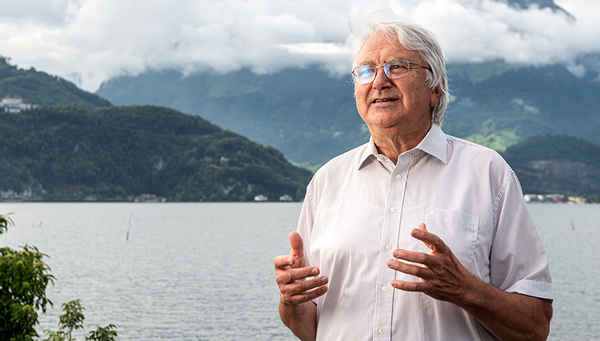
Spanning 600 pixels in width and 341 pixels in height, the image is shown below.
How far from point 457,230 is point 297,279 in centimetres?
70

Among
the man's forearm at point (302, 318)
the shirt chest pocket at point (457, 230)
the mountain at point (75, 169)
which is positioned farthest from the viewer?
the mountain at point (75, 169)

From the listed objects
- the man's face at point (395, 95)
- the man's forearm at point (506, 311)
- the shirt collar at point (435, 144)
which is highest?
the man's face at point (395, 95)

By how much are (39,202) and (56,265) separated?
15715 cm

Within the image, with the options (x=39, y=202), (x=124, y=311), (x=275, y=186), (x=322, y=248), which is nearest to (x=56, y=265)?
(x=124, y=311)

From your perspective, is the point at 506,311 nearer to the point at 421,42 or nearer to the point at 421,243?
the point at 421,243

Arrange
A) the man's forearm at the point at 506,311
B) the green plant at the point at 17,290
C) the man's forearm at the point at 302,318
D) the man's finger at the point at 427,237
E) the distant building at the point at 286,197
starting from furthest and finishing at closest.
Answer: the distant building at the point at 286,197, the green plant at the point at 17,290, the man's forearm at the point at 302,318, the man's forearm at the point at 506,311, the man's finger at the point at 427,237

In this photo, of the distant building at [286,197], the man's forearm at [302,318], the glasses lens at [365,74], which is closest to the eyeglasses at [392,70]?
the glasses lens at [365,74]

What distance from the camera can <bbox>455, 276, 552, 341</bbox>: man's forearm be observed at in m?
2.26

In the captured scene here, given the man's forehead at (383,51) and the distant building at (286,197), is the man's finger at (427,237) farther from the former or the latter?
the distant building at (286,197)

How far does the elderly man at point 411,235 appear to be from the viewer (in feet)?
7.67

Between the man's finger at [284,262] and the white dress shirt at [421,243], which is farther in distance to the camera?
the man's finger at [284,262]

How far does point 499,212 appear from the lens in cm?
241

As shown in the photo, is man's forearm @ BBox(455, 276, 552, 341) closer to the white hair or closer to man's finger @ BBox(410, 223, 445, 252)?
man's finger @ BBox(410, 223, 445, 252)

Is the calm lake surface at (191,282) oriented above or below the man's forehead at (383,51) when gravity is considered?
below
